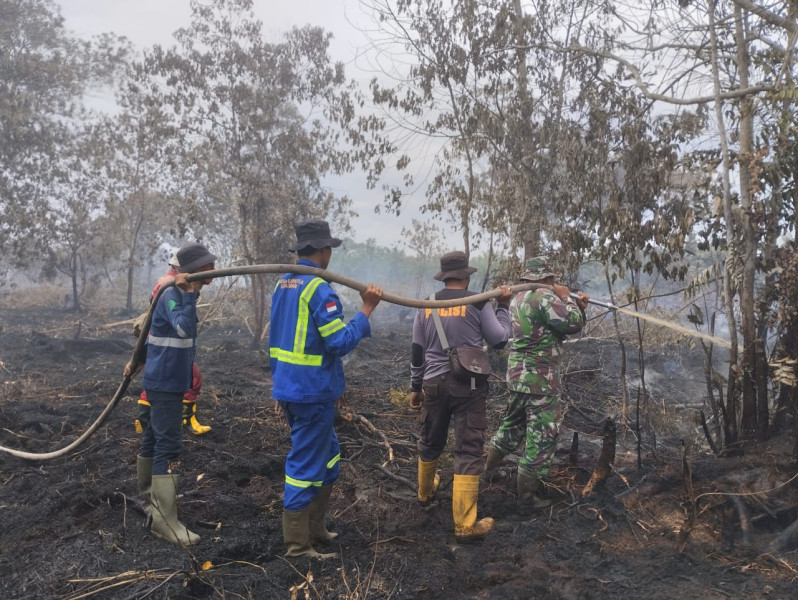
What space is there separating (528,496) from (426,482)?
0.80 meters

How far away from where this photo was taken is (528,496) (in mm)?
4258

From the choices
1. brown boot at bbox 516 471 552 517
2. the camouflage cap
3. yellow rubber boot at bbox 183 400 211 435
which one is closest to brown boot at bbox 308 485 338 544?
brown boot at bbox 516 471 552 517

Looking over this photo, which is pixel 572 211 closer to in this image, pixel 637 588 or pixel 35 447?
pixel 637 588

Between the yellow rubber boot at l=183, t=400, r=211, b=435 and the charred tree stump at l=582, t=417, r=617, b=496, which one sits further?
the yellow rubber boot at l=183, t=400, r=211, b=435

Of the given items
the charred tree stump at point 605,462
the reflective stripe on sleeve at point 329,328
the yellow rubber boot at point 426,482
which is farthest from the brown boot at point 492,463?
the reflective stripe on sleeve at point 329,328

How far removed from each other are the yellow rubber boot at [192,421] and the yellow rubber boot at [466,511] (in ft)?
10.7

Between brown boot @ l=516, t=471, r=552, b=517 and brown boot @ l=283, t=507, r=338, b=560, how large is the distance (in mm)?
1618

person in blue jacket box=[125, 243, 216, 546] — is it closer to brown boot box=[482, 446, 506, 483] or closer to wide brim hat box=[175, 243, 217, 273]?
wide brim hat box=[175, 243, 217, 273]

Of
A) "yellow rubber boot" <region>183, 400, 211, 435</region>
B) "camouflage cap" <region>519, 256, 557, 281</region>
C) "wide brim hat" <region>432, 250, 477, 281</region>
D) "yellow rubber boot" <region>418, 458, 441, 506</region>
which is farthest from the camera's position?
"yellow rubber boot" <region>183, 400, 211, 435</region>

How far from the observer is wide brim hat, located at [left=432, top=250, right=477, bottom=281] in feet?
13.3

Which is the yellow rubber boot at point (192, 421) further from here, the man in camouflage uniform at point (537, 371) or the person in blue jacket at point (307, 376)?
the man in camouflage uniform at point (537, 371)

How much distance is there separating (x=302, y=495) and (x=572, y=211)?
15.2 ft

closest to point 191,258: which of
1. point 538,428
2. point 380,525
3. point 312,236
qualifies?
point 312,236

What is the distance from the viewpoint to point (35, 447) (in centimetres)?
555
